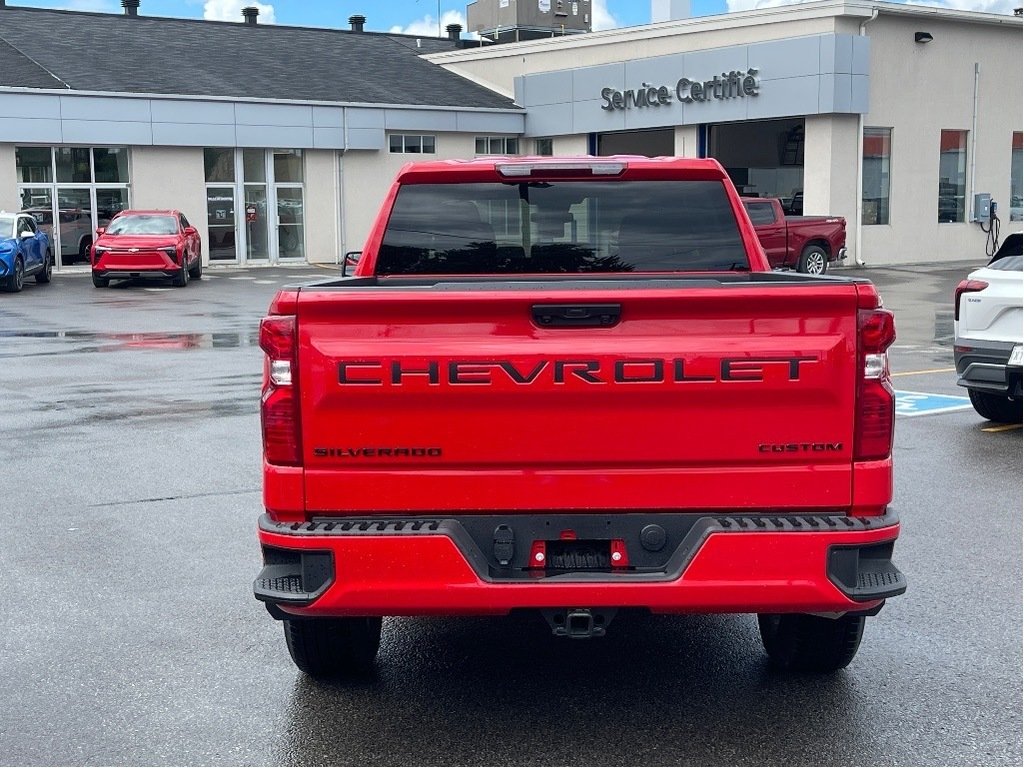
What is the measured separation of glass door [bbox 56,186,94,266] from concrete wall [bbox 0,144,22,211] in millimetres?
1227

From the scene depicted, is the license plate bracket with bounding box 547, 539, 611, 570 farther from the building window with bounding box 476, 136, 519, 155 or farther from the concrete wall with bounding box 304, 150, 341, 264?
the building window with bounding box 476, 136, 519, 155

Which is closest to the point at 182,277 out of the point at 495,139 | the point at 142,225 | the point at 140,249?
the point at 140,249

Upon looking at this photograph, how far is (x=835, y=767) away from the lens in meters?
4.31

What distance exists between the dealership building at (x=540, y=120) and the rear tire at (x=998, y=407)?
23920 millimetres

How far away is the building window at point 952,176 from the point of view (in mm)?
37438

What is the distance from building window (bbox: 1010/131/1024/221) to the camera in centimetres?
3897

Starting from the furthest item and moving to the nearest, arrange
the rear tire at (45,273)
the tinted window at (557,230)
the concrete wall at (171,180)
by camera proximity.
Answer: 1. the concrete wall at (171,180)
2. the rear tire at (45,273)
3. the tinted window at (557,230)

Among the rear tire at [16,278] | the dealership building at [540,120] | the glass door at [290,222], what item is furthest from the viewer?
the glass door at [290,222]

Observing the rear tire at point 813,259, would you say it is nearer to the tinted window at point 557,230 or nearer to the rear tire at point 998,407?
the rear tire at point 998,407

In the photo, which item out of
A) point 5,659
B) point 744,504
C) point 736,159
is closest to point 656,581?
point 744,504

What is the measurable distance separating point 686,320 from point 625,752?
4.69ft

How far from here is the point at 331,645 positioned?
16.4 ft

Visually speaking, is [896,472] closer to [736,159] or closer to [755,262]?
[755,262]

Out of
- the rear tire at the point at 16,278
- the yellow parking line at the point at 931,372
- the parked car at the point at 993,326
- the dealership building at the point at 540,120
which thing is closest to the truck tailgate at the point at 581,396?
the parked car at the point at 993,326
